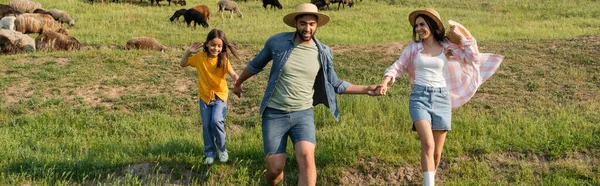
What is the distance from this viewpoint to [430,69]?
5266 millimetres

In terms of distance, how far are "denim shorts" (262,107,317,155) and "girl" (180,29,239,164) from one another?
2.66 feet

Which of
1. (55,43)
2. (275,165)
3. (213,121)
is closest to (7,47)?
(55,43)

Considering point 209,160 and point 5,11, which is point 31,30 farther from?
point 209,160

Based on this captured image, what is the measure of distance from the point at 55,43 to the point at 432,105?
40.1 ft

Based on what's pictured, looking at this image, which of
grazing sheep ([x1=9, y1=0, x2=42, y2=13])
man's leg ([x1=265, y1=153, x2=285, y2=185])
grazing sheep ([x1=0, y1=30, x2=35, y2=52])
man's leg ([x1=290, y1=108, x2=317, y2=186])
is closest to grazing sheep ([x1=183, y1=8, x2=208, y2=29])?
grazing sheep ([x1=9, y1=0, x2=42, y2=13])

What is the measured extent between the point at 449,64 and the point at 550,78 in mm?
5928

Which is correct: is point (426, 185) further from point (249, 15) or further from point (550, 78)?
point (249, 15)

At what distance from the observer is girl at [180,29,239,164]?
225 inches

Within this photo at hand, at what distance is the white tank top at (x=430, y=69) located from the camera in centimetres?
524

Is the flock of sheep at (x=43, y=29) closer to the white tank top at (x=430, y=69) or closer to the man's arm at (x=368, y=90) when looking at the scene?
the man's arm at (x=368, y=90)

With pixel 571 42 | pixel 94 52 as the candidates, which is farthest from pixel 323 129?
pixel 571 42

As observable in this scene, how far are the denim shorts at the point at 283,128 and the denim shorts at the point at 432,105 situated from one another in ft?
3.18

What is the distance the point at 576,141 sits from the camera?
21.3ft

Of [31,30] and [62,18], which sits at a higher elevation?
[62,18]
